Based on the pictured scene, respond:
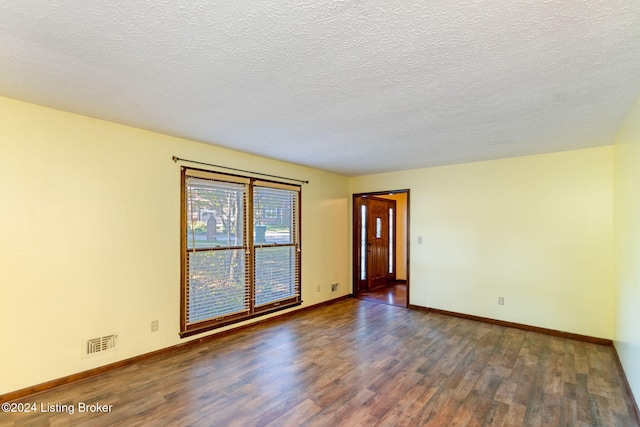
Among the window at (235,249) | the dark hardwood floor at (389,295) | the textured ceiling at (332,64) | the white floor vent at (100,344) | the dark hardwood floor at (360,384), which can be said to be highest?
the textured ceiling at (332,64)

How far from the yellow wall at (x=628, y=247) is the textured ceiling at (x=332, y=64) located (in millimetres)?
254

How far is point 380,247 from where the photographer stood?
22.7 feet

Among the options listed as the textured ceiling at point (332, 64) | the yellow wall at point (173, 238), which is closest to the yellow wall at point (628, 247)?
the yellow wall at point (173, 238)

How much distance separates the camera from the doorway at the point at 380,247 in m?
6.05

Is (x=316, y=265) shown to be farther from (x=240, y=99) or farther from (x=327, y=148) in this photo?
(x=240, y=99)

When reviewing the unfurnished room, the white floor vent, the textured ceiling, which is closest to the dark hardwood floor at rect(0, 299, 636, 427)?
the unfurnished room

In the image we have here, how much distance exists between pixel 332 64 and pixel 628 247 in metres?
3.06

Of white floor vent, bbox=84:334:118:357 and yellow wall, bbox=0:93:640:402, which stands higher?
yellow wall, bbox=0:93:640:402

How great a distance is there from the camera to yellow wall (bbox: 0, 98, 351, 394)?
2.44 metres

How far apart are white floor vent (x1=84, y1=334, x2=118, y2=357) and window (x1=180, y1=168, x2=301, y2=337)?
0.67 metres

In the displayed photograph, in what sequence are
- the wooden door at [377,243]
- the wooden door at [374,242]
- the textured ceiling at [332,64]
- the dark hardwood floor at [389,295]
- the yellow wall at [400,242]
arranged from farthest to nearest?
the yellow wall at [400,242] → the wooden door at [377,243] → the wooden door at [374,242] → the dark hardwood floor at [389,295] → the textured ceiling at [332,64]

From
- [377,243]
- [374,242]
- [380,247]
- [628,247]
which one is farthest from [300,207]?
[628,247]

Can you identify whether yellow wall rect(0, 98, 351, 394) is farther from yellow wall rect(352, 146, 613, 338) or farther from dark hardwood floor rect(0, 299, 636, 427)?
yellow wall rect(352, 146, 613, 338)

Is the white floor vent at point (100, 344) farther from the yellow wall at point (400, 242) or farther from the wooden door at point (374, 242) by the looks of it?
the yellow wall at point (400, 242)
